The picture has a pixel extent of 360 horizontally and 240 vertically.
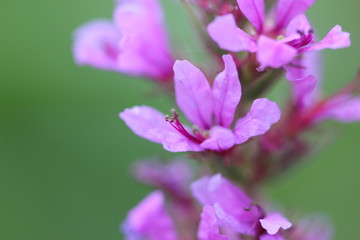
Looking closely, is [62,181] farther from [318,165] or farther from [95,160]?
[318,165]

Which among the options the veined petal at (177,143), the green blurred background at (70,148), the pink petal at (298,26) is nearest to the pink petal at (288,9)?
the pink petal at (298,26)

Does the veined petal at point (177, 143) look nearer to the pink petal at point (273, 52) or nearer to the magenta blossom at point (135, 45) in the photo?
the pink petal at point (273, 52)

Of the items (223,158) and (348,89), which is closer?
(223,158)

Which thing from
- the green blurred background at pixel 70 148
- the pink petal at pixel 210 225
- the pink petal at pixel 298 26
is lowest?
the pink petal at pixel 210 225

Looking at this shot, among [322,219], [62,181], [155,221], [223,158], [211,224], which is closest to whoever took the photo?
[211,224]

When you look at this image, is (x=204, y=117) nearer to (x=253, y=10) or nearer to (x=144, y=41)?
(x=253, y=10)

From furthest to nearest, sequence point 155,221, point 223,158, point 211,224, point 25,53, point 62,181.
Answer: point 25,53, point 62,181, point 155,221, point 223,158, point 211,224

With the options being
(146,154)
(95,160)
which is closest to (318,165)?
(146,154)

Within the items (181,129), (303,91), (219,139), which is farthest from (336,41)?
(181,129)
